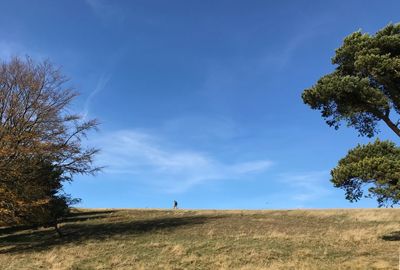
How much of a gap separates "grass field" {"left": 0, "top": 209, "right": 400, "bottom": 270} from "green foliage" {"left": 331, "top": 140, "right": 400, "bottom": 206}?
273 cm

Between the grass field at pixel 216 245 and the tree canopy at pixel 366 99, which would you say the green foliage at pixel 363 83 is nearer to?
the tree canopy at pixel 366 99

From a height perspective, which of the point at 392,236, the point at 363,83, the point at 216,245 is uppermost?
the point at 363,83

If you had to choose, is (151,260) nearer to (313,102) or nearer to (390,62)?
(313,102)

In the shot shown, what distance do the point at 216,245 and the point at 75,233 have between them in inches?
569

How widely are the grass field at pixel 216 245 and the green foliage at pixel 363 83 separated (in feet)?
21.4

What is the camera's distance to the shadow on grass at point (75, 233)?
101 ft

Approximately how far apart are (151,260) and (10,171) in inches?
546

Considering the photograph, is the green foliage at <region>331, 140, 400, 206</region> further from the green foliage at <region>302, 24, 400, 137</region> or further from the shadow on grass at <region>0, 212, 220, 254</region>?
the shadow on grass at <region>0, 212, 220, 254</region>

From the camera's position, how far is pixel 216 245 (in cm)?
2531

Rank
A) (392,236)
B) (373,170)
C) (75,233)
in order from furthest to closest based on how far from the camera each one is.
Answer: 1. (75,233)
2. (392,236)
3. (373,170)

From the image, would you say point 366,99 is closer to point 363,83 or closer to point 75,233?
point 363,83

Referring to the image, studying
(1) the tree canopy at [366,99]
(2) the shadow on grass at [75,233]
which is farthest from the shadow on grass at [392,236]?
(2) the shadow on grass at [75,233]

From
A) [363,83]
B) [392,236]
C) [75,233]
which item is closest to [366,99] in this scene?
[363,83]

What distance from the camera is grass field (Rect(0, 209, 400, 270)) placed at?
20.7 m
